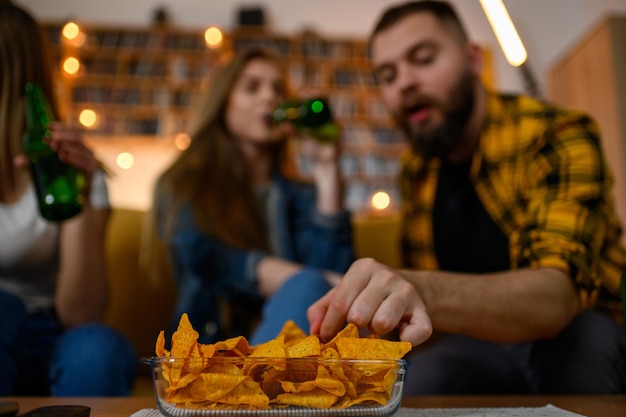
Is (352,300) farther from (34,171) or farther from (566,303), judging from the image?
(34,171)

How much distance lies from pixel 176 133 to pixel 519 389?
12.3 ft

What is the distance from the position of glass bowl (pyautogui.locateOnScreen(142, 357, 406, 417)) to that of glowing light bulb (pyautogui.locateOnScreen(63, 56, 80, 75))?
4.46 m

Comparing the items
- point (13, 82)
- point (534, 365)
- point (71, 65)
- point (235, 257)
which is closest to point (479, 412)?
point (534, 365)

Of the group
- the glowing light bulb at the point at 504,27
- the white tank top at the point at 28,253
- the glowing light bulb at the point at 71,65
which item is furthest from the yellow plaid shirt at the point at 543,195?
the glowing light bulb at the point at 71,65

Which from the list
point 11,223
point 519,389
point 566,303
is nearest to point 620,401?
point 566,303

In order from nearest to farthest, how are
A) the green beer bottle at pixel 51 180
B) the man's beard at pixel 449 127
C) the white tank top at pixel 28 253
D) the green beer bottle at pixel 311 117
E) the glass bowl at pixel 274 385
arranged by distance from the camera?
1. the glass bowl at pixel 274 385
2. the green beer bottle at pixel 51 180
3. the white tank top at pixel 28 253
4. the man's beard at pixel 449 127
5. the green beer bottle at pixel 311 117

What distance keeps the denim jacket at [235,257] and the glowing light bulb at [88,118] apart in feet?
10.7

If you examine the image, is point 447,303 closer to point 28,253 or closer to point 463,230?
point 463,230

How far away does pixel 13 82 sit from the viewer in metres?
1.20

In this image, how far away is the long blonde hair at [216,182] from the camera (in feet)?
4.90

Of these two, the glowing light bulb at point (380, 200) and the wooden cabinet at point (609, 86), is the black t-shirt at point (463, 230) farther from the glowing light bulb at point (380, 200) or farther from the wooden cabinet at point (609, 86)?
the glowing light bulb at point (380, 200)

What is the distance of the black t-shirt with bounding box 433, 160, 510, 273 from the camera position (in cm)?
125

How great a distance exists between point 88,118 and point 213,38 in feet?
3.67

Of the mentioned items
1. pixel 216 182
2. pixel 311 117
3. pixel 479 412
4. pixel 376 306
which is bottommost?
pixel 479 412
